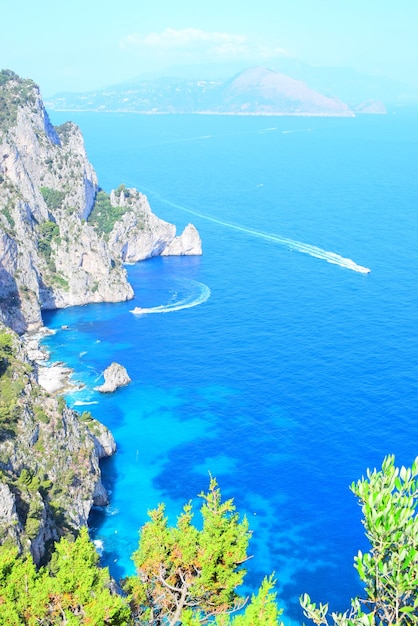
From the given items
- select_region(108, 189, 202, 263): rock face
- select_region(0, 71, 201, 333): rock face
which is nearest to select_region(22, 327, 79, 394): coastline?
select_region(0, 71, 201, 333): rock face

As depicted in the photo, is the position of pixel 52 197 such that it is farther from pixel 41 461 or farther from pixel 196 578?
pixel 196 578

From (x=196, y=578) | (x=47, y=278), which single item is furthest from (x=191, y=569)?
(x=47, y=278)

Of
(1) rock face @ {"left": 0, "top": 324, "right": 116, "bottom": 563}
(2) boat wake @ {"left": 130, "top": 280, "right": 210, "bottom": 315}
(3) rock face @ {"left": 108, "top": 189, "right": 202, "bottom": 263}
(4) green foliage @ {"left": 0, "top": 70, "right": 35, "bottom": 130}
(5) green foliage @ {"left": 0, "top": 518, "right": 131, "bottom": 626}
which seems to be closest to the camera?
(5) green foliage @ {"left": 0, "top": 518, "right": 131, "bottom": 626}

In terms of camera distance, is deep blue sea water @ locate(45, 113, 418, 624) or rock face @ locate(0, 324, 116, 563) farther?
deep blue sea water @ locate(45, 113, 418, 624)

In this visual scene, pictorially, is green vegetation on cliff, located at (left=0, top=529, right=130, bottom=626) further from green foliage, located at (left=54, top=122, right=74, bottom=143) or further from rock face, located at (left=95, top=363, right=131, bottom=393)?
A: green foliage, located at (left=54, top=122, right=74, bottom=143)

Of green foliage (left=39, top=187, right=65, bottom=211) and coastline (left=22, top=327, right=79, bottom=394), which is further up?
green foliage (left=39, top=187, right=65, bottom=211)

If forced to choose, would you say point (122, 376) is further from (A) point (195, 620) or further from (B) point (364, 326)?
(A) point (195, 620)

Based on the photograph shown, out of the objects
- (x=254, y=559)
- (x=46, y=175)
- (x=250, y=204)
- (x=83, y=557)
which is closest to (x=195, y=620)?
(x=83, y=557)

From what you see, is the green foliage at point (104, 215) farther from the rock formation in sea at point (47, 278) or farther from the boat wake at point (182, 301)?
the boat wake at point (182, 301)
